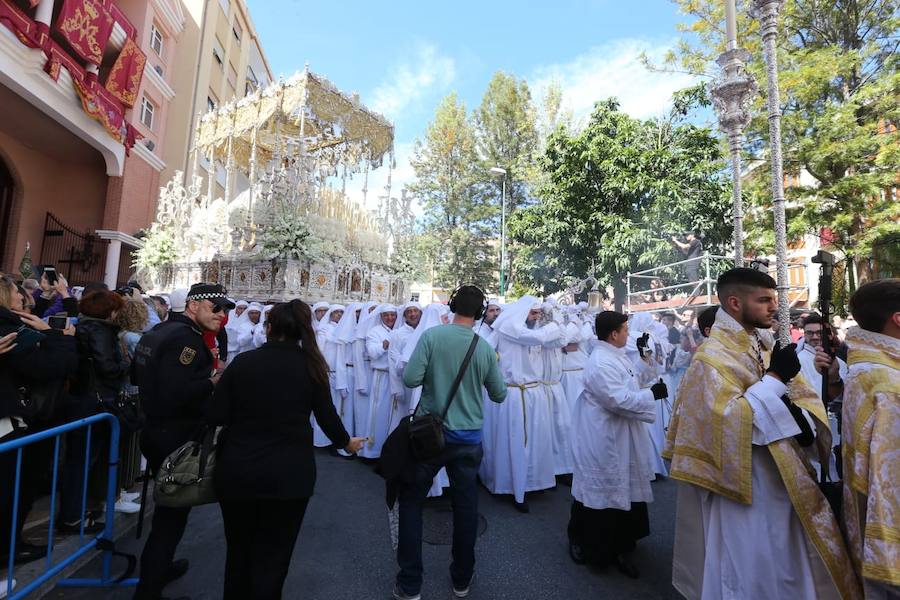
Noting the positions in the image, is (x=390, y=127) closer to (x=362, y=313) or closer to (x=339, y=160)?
(x=339, y=160)

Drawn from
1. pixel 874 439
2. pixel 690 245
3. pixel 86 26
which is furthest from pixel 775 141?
pixel 86 26

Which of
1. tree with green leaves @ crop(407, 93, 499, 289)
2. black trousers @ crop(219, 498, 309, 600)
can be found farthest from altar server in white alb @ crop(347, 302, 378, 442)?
tree with green leaves @ crop(407, 93, 499, 289)

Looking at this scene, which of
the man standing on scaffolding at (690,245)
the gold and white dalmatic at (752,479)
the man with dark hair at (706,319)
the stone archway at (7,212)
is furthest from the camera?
the man standing on scaffolding at (690,245)

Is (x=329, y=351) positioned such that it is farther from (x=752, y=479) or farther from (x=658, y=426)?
(x=752, y=479)

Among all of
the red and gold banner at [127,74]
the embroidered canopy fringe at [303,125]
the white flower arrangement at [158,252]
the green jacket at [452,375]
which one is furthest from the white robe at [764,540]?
the red and gold banner at [127,74]

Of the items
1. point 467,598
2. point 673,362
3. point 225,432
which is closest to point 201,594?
point 225,432

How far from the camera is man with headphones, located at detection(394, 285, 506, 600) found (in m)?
2.89

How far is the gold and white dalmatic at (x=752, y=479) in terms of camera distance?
201 cm

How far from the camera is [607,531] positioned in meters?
3.36

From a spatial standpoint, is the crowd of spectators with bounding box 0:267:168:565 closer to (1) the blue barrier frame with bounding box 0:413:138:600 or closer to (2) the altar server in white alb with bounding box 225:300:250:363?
(1) the blue barrier frame with bounding box 0:413:138:600

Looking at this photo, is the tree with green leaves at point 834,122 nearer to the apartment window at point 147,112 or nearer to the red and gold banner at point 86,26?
the red and gold banner at point 86,26

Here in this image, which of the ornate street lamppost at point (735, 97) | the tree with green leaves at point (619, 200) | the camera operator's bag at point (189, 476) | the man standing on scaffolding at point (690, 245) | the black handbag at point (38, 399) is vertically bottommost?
the camera operator's bag at point (189, 476)

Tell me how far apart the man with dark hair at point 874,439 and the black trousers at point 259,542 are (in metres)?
2.46

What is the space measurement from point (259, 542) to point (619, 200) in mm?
17992
